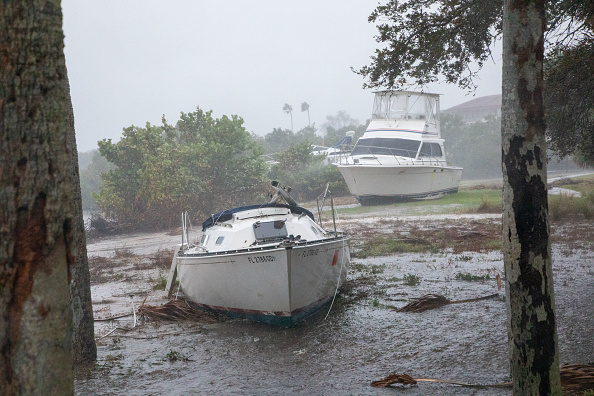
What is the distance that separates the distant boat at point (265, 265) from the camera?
10.3 meters

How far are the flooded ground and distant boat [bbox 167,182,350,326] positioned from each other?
41cm

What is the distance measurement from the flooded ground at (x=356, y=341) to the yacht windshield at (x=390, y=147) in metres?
19.2

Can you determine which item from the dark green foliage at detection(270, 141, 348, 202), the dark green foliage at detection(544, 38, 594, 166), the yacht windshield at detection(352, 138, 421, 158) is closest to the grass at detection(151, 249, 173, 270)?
the dark green foliage at detection(544, 38, 594, 166)

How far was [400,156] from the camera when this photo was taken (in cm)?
3500

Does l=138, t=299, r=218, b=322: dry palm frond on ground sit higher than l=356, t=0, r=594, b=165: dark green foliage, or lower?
lower

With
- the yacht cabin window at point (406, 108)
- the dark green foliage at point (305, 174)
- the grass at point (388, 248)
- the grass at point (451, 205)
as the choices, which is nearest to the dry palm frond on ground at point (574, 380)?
the grass at point (388, 248)

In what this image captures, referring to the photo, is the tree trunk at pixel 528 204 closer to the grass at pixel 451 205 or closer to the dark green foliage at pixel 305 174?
the grass at pixel 451 205

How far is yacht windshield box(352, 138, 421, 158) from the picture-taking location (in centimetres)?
3506

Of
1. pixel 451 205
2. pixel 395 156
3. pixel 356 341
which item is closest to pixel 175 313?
pixel 356 341

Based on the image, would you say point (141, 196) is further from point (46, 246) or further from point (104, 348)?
point (46, 246)

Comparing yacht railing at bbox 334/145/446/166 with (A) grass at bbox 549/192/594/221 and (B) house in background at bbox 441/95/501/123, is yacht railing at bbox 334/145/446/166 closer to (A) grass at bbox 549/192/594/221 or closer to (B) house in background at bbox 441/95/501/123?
(A) grass at bbox 549/192/594/221

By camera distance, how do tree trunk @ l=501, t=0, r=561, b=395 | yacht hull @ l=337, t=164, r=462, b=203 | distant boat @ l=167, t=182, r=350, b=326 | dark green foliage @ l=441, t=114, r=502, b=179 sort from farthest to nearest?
1. dark green foliage @ l=441, t=114, r=502, b=179
2. yacht hull @ l=337, t=164, r=462, b=203
3. distant boat @ l=167, t=182, r=350, b=326
4. tree trunk @ l=501, t=0, r=561, b=395

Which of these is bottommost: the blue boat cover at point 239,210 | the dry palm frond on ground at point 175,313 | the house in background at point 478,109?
the dry palm frond on ground at point 175,313

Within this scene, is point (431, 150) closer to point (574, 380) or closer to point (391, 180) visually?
point (391, 180)
